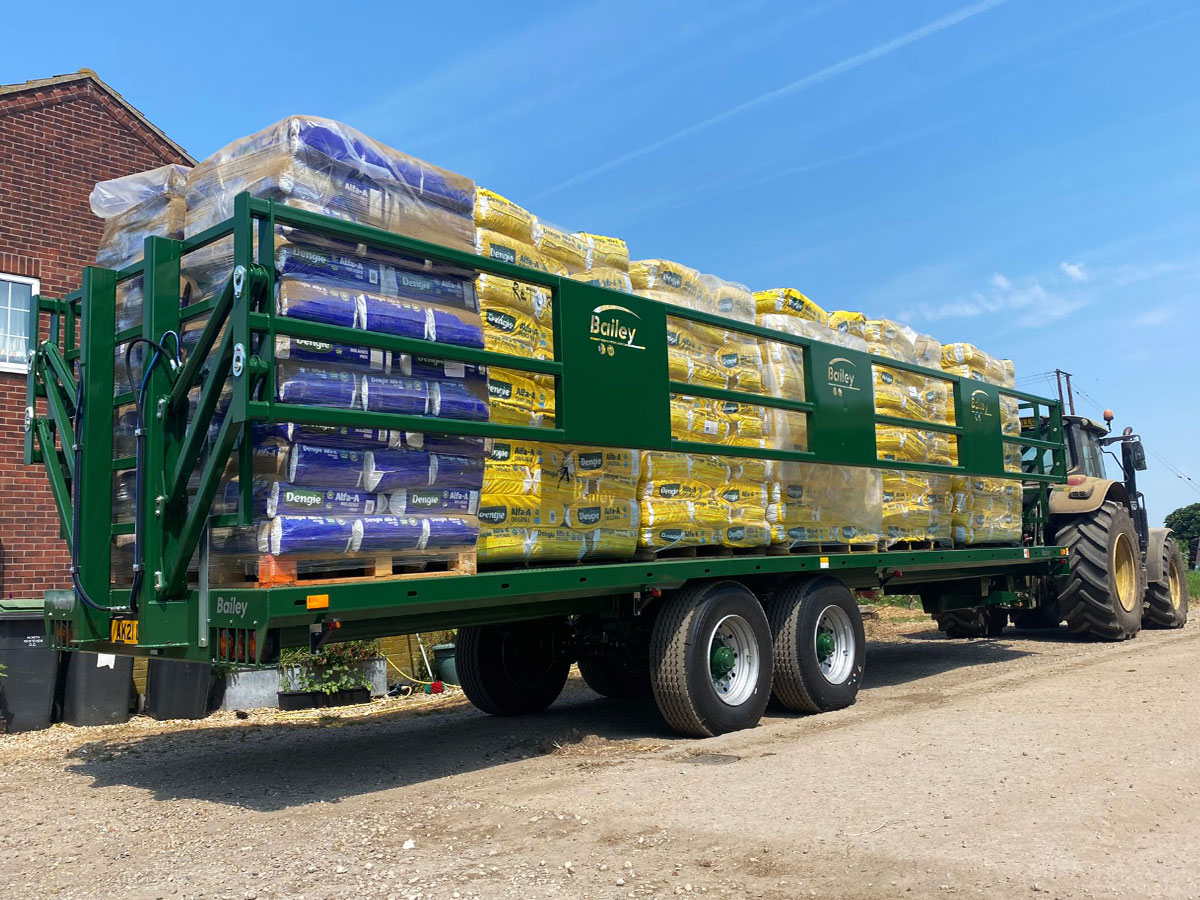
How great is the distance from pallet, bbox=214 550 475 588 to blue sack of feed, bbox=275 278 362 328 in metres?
1.21

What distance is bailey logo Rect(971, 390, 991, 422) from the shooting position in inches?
424

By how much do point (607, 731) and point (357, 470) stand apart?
3.32 meters

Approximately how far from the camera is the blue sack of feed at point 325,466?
5293mm

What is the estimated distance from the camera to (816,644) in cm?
840

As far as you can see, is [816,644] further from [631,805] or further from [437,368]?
[437,368]

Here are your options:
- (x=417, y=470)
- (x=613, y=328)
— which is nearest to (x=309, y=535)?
(x=417, y=470)

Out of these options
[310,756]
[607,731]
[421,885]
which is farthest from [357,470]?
[607,731]

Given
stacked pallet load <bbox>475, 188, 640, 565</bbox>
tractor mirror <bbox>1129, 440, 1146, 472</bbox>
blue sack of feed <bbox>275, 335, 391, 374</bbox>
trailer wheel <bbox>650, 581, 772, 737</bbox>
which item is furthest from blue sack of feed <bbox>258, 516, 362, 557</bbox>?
tractor mirror <bbox>1129, 440, 1146, 472</bbox>

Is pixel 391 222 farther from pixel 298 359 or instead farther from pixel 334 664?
pixel 334 664

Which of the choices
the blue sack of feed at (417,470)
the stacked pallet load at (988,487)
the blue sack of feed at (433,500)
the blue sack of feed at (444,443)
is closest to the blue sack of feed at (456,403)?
the blue sack of feed at (444,443)

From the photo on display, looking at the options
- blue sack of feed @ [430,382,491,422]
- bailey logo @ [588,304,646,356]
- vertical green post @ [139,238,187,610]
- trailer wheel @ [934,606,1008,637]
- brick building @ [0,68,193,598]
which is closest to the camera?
vertical green post @ [139,238,187,610]

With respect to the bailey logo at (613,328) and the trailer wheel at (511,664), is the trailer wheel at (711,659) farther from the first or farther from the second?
the bailey logo at (613,328)

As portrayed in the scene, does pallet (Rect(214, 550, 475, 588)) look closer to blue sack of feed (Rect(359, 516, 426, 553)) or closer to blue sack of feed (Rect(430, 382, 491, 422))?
blue sack of feed (Rect(359, 516, 426, 553))

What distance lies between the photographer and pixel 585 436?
262 inches
